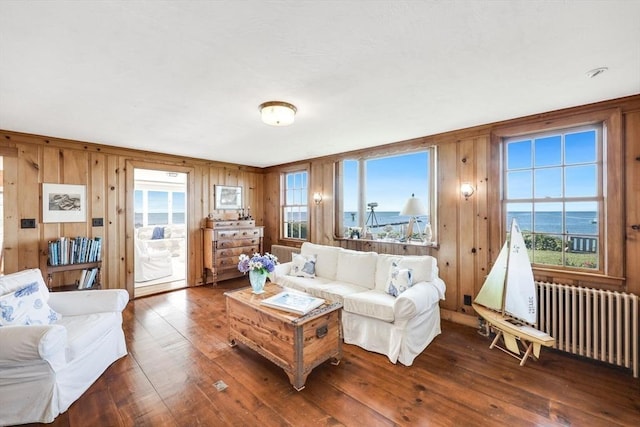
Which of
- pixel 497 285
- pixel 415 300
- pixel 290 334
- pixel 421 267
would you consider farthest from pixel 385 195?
pixel 290 334

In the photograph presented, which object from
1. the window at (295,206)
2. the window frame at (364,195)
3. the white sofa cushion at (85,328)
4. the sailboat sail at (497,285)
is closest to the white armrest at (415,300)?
the sailboat sail at (497,285)

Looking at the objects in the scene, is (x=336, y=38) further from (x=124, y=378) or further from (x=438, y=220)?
(x=124, y=378)

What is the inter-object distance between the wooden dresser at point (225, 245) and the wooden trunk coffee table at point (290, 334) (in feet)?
8.00

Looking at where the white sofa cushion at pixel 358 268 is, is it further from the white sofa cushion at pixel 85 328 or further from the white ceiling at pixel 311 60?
the white sofa cushion at pixel 85 328

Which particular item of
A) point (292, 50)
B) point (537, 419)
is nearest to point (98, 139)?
point (292, 50)

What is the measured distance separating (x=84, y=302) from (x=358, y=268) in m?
2.87

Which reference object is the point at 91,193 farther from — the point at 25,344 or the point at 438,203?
the point at 438,203

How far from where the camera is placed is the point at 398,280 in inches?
113

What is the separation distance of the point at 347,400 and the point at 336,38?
8.07ft

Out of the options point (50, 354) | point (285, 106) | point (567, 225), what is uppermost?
A: point (285, 106)

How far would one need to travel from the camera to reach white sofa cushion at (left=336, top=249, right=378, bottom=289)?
11.0 feet

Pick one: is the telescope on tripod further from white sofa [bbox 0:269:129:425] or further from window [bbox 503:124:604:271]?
white sofa [bbox 0:269:129:425]

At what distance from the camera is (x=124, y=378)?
2266 mm

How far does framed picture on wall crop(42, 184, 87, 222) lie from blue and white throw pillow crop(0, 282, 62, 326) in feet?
6.18
